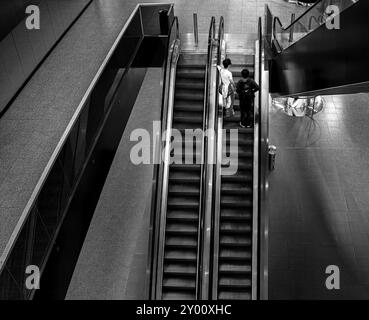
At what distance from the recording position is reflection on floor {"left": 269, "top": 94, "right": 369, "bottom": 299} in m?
10.7

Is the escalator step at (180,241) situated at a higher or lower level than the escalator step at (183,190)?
lower

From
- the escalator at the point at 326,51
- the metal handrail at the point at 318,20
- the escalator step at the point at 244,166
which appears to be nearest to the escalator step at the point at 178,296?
the escalator step at the point at 244,166

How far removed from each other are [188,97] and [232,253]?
411 centimetres

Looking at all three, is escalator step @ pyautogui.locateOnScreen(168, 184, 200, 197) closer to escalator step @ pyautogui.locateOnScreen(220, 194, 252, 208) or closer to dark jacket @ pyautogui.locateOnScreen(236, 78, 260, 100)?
escalator step @ pyautogui.locateOnScreen(220, 194, 252, 208)

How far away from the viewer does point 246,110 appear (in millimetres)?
11094

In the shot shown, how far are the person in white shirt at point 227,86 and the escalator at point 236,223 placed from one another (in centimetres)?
42

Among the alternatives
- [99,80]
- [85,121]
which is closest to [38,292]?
[85,121]

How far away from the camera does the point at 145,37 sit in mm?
14789

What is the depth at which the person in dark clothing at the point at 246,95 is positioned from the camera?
10430 millimetres

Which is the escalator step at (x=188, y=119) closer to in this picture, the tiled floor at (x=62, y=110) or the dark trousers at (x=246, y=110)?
the dark trousers at (x=246, y=110)

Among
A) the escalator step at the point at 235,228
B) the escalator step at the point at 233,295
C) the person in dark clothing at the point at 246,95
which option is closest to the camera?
the escalator step at the point at 233,295

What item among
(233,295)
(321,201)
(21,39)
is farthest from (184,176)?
(21,39)

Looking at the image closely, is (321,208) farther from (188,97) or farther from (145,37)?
(145,37)

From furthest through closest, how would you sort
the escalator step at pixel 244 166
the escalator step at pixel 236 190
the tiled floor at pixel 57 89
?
the escalator step at pixel 244 166 < the escalator step at pixel 236 190 < the tiled floor at pixel 57 89
